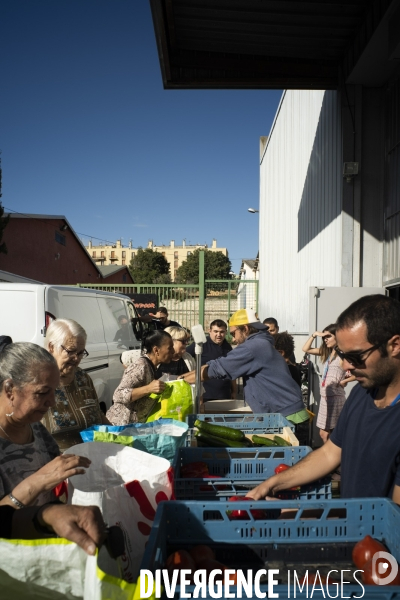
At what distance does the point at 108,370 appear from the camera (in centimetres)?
796

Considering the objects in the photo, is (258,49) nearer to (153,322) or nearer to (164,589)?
(153,322)

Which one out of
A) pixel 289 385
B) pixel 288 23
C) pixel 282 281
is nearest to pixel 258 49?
pixel 288 23

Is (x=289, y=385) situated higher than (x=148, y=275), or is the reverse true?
(x=148, y=275)

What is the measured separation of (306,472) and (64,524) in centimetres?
129

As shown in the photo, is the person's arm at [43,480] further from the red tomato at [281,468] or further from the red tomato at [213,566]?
the red tomato at [281,468]

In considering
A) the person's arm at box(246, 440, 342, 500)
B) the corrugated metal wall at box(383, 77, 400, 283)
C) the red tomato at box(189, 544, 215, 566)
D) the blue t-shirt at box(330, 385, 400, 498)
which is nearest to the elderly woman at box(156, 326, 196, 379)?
the corrugated metal wall at box(383, 77, 400, 283)

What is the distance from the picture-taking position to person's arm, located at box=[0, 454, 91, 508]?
6.40ft

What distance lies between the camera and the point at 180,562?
64.7 inches

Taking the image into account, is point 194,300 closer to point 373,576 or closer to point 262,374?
point 262,374

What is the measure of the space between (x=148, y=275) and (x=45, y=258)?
1180 inches

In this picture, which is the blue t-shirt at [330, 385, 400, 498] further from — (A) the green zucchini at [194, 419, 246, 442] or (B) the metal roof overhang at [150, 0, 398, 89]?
(B) the metal roof overhang at [150, 0, 398, 89]

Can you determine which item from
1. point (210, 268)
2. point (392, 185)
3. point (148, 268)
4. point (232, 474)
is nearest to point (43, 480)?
point (232, 474)

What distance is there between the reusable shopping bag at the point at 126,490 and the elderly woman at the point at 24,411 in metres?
0.16

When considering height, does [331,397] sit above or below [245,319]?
below
